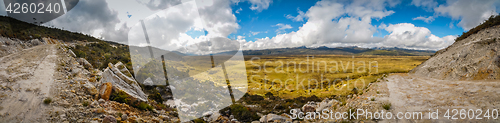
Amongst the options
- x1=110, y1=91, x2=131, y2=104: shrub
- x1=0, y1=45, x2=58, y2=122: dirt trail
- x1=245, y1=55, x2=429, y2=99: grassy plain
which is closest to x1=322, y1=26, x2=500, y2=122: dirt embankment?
x1=245, y1=55, x2=429, y2=99: grassy plain

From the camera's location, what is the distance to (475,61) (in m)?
12.6

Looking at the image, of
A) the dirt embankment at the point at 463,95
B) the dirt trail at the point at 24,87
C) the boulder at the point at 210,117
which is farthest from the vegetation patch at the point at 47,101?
the dirt embankment at the point at 463,95

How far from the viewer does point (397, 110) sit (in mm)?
8008

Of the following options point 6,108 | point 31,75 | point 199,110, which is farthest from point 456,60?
point 31,75

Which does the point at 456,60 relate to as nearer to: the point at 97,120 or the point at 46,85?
the point at 97,120

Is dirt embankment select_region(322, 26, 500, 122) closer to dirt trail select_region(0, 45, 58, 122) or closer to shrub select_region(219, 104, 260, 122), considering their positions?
shrub select_region(219, 104, 260, 122)

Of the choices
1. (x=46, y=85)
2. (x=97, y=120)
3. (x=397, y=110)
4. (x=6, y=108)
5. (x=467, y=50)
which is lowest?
(x=397, y=110)

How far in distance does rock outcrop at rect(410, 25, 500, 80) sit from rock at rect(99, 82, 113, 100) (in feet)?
74.5

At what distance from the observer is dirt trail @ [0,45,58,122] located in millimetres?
4660

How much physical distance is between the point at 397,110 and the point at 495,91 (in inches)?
176

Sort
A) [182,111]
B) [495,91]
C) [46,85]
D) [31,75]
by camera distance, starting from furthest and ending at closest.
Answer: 1. [182,111]
2. [495,91]
3. [31,75]
4. [46,85]

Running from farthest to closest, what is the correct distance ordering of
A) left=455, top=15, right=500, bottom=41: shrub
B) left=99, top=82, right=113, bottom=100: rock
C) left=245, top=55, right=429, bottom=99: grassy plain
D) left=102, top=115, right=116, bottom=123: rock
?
left=245, top=55, right=429, bottom=99: grassy plain, left=455, top=15, right=500, bottom=41: shrub, left=99, top=82, right=113, bottom=100: rock, left=102, top=115, right=116, bottom=123: rock

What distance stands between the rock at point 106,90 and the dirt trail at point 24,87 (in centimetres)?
152

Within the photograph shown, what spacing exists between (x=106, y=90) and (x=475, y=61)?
83.8 ft
